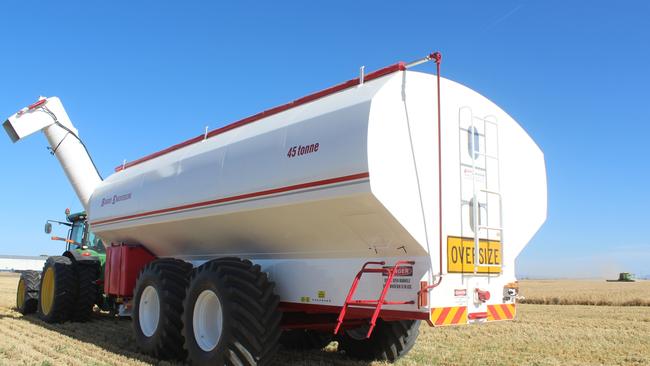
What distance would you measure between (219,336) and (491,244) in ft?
11.3

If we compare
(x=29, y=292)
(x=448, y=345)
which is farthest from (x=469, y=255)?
(x=29, y=292)

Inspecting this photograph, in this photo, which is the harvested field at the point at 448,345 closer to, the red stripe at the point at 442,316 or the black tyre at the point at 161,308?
the black tyre at the point at 161,308

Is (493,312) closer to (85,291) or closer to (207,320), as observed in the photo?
(207,320)

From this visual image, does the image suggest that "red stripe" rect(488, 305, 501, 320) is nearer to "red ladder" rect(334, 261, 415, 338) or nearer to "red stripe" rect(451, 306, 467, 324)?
"red stripe" rect(451, 306, 467, 324)

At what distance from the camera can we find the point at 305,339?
29.0 feet

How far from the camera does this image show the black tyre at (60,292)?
11.4 m

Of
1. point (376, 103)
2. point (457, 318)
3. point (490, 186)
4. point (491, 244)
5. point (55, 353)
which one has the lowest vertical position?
point (55, 353)

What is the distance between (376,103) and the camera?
5.46 meters

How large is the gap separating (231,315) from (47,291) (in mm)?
7879

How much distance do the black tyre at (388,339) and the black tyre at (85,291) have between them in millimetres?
6446

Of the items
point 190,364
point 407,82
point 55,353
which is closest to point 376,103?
point 407,82

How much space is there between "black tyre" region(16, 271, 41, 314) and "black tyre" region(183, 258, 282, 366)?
7834 millimetres

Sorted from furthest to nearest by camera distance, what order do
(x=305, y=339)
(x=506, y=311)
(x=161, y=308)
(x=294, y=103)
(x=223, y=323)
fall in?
(x=305, y=339)
(x=161, y=308)
(x=294, y=103)
(x=506, y=311)
(x=223, y=323)

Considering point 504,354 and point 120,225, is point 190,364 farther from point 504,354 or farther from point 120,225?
point 504,354
